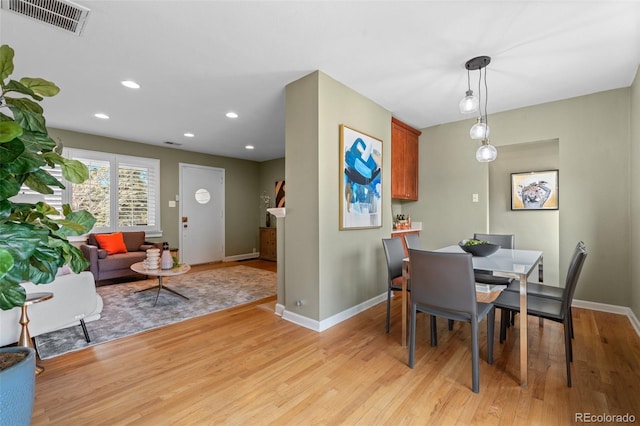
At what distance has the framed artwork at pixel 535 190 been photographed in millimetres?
4113

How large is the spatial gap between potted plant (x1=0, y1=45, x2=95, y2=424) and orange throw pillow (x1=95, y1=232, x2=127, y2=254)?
169 inches

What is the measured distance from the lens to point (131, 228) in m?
5.46

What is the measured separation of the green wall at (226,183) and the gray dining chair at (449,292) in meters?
5.43

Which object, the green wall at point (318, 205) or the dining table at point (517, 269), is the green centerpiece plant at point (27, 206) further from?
the dining table at point (517, 269)

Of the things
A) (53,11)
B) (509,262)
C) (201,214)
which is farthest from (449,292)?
(201,214)

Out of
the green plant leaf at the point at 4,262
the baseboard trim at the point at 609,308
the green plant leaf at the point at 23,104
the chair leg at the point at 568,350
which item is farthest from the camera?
the baseboard trim at the point at 609,308

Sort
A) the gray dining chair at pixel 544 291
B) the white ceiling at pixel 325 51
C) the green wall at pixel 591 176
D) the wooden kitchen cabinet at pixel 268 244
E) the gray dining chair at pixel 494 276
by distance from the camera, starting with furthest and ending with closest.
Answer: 1. the wooden kitchen cabinet at pixel 268 244
2. the green wall at pixel 591 176
3. the gray dining chair at pixel 494 276
4. the gray dining chair at pixel 544 291
5. the white ceiling at pixel 325 51

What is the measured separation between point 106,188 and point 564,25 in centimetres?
636

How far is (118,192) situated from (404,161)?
4986 mm

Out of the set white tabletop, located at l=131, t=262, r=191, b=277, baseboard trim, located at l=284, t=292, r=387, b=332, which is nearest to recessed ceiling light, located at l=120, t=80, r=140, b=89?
white tabletop, located at l=131, t=262, r=191, b=277

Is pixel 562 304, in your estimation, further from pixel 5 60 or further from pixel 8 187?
pixel 5 60

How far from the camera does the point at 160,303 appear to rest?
3.60 meters

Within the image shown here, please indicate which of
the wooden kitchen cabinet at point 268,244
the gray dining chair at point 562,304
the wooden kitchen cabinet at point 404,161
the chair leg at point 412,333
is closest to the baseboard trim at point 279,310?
the chair leg at point 412,333

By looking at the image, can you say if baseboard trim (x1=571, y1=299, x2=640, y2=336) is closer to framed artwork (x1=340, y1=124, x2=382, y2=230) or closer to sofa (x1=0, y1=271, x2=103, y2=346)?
framed artwork (x1=340, y1=124, x2=382, y2=230)
